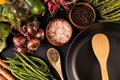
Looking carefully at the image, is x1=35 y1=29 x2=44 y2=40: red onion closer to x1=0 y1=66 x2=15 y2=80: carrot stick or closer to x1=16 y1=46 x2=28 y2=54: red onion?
x1=16 y1=46 x2=28 y2=54: red onion

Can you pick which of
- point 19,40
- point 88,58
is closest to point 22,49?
point 19,40

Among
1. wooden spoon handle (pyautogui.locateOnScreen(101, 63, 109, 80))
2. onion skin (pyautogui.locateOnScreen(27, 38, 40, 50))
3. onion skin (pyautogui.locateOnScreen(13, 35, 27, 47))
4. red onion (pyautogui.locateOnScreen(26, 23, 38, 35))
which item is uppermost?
red onion (pyautogui.locateOnScreen(26, 23, 38, 35))

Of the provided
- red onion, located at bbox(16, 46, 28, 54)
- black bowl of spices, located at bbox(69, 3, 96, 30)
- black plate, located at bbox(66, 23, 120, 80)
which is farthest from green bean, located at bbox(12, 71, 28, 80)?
black bowl of spices, located at bbox(69, 3, 96, 30)

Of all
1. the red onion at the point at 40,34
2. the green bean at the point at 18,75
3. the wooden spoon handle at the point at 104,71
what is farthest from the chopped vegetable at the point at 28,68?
the wooden spoon handle at the point at 104,71

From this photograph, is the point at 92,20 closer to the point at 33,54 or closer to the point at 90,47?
the point at 90,47

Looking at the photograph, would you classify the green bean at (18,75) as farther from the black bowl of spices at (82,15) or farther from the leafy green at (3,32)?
the black bowl of spices at (82,15)

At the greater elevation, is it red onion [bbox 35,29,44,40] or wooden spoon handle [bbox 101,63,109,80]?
red onion [bbox 35,29,44,40]

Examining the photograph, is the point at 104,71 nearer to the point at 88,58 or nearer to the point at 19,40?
the point at 88,58
